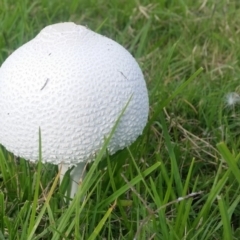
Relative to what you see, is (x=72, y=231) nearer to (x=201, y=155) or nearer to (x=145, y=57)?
(x=201, y=155)

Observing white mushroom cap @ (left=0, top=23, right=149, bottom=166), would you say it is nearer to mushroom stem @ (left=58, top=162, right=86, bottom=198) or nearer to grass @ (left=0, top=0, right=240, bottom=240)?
grass @ (left=0, top=0, right=240, bottom=240)

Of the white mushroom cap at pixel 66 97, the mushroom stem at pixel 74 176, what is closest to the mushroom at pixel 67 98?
the white mushroom cap at pixel 66 97

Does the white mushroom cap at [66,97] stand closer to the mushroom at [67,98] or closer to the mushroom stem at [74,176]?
the mushroom at [67,98]

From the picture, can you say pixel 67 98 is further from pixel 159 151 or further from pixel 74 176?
pixel 159 151

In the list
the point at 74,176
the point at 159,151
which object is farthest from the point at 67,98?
the point at 159,151

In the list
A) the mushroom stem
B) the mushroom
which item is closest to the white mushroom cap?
the mushroom

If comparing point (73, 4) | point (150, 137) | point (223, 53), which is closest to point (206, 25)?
point (223, 53)
